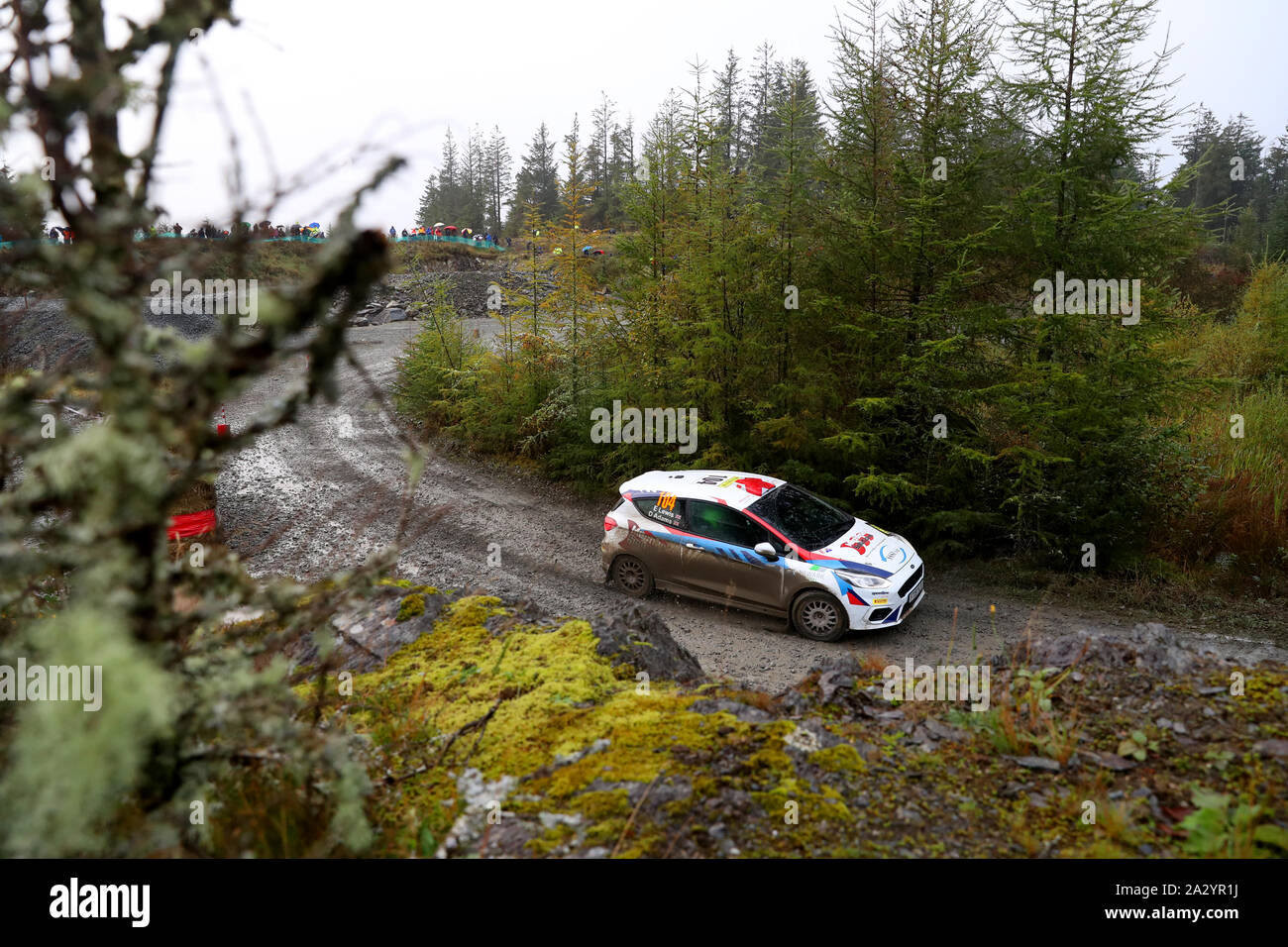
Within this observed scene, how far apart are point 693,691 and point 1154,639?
373 cm

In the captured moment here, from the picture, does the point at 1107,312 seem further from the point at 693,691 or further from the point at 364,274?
the point at 364,274

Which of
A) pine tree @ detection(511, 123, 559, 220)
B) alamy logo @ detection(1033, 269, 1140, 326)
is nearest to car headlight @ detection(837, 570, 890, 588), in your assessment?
alamy logo @ detection(1033, 269, 1140, 326)

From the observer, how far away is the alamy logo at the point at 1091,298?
33.4ft

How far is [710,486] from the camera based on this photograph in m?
10.1

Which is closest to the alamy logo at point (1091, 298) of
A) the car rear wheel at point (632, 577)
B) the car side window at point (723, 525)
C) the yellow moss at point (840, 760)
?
the car side window at point (723, 525)

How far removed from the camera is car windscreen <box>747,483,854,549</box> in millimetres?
9469

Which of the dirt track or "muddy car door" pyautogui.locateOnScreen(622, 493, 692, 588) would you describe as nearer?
the dirt track

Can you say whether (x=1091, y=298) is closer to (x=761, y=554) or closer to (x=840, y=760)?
(x=761, y=554)

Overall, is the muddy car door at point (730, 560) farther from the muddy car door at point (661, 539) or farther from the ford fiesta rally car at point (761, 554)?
the muddy car door at point (661, 539)

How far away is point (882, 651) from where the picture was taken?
28.2ft

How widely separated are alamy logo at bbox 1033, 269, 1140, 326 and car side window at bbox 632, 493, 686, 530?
6352mm

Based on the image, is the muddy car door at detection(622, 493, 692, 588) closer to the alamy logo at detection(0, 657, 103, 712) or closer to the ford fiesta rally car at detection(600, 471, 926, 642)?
the ford fiesta rally car at detection(600, 471, 926, 642)

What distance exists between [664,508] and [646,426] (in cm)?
422
